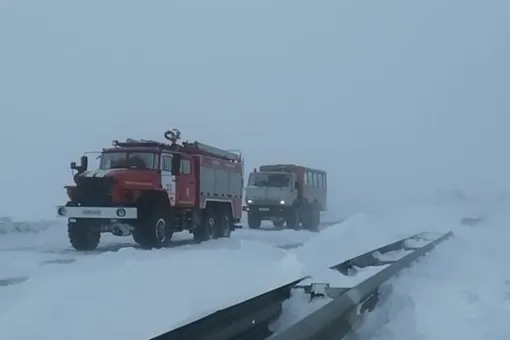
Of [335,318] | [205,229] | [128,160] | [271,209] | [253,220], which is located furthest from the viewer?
[253,220]

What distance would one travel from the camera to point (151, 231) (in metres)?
17.5

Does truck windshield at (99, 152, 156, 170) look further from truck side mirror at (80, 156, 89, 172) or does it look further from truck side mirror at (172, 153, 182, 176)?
truck side mirror at (172, 153, 182, 176)

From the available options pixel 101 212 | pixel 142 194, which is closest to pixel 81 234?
pixel 101 212

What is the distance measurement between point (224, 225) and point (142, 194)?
216 inches

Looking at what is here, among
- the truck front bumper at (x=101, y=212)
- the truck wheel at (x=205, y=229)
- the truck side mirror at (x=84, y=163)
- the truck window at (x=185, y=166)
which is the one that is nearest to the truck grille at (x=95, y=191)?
the truck front bumper at (x=101, y=212)

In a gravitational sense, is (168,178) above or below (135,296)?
above

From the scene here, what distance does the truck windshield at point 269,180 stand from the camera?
30.5 m

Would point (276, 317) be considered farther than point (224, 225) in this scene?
No

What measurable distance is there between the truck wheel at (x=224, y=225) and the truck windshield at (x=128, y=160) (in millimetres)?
4771

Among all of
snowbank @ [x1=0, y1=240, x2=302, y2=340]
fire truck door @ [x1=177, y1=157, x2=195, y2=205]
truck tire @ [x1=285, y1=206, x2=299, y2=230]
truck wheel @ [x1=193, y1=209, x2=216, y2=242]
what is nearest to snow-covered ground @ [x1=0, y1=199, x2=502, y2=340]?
snowbank @ [x1=0, y1=240, x2=302, y2=340]

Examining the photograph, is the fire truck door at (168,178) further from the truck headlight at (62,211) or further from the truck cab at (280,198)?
the truck cab at (280,198)

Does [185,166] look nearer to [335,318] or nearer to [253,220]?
[253,220]

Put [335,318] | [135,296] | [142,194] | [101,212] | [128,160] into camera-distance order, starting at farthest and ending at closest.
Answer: [128,160], [142,194], [101,212], [135,296], [335,318]

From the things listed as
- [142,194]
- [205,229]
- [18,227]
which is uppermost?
[142,194]
